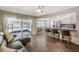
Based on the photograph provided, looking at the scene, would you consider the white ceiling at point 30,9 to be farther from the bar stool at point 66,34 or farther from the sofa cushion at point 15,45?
the sofa cushion at point 15,45

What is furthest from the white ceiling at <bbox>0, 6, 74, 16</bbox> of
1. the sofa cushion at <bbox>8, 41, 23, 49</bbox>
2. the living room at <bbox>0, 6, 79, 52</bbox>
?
the sofa cushion at <bbox>8, 41, 23, 49</bbox>

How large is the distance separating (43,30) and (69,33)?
0.57 meters

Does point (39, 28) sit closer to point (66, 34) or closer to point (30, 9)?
point (30, 9)

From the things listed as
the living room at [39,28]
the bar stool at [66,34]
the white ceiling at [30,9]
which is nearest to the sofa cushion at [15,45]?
the living room at [39,28]

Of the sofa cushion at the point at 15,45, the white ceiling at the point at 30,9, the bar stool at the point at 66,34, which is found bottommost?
the sofa cushion at the point at 15,45

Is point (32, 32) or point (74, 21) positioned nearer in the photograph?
point (74, 21)

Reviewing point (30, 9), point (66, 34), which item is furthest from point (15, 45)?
point (66, 34)

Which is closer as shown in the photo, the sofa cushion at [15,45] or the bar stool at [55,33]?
the sofa cushion at [15,45]

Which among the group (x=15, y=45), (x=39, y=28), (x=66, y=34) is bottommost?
(x=15, y=45)

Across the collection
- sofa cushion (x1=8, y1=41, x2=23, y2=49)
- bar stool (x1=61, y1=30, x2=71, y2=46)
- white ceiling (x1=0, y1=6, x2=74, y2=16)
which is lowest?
sofa cushion (x1=8, y1=41, x2=23, y2=49)

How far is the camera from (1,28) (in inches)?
85.7

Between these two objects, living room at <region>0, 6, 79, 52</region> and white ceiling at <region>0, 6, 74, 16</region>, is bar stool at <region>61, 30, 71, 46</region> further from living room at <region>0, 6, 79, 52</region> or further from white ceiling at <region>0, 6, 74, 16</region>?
white ceiling at <region>0, 6, 74, 16</region>
